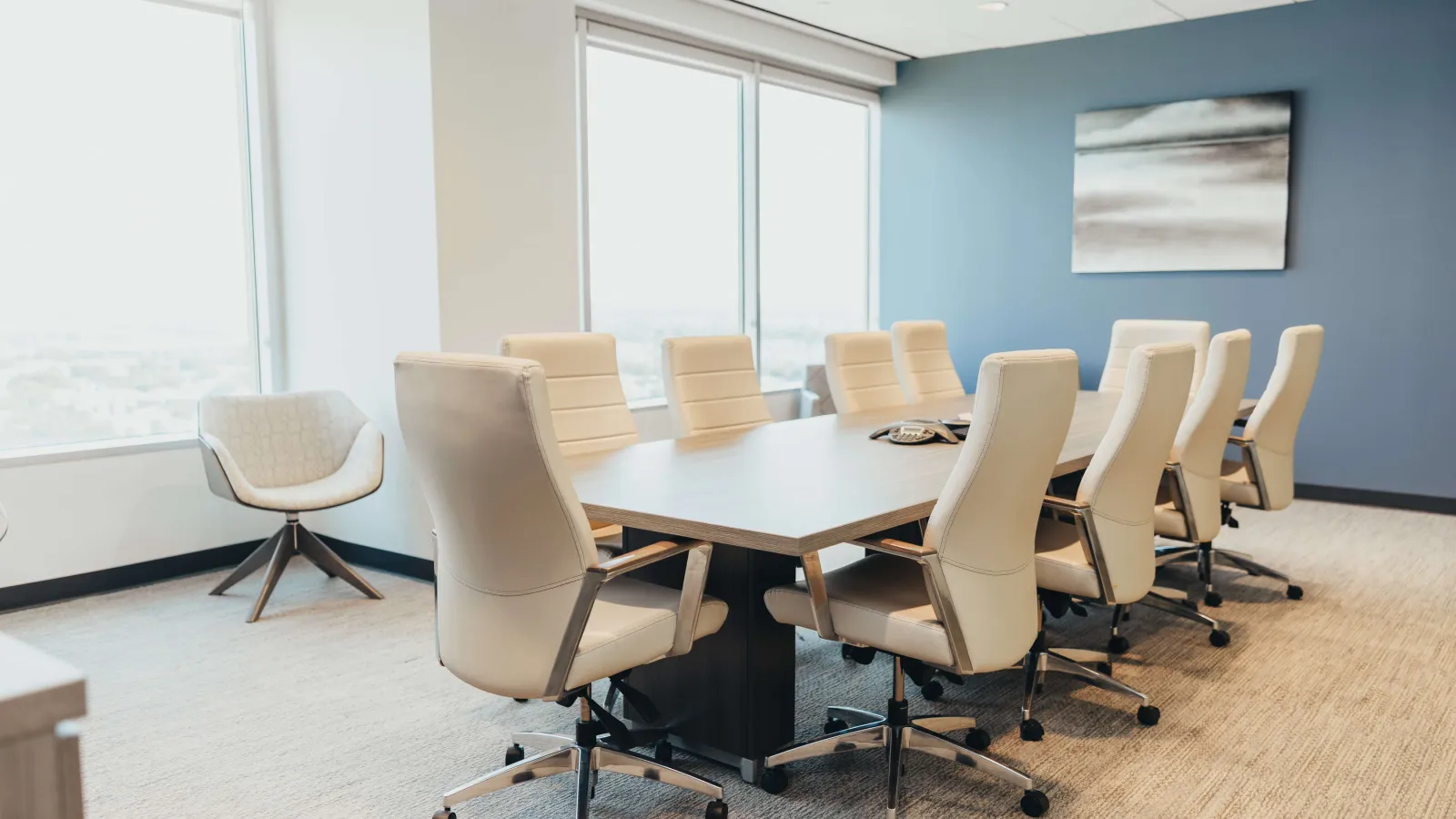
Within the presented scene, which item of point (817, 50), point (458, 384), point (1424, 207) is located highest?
point (817, 50)

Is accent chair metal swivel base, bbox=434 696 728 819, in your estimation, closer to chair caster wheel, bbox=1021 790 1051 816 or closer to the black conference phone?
chair caster wheel, bbox=1021 790 1051 816

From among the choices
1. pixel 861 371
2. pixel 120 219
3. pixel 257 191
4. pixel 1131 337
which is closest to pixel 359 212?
pixel 257 191

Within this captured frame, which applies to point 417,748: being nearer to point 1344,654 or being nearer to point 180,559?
point 180,559

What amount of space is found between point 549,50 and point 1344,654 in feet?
13.7

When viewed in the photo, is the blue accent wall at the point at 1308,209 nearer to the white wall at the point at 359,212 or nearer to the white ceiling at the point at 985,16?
the white ceiling at the point at 985,16

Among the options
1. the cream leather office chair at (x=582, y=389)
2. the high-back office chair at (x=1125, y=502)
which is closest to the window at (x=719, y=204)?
the cream leather office chair at (x=582, y=389)

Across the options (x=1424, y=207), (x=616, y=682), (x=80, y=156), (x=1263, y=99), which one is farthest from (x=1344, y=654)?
(x=80, y=156)

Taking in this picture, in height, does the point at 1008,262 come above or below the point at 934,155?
below

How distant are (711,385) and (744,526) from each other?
1872 millimetres

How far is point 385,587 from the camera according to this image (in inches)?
187

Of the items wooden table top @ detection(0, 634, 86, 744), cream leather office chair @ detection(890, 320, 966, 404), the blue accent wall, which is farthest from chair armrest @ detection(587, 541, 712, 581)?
the blue accent wall

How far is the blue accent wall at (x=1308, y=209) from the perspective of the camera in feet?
20.1

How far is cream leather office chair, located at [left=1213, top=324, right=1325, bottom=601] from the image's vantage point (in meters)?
4.27

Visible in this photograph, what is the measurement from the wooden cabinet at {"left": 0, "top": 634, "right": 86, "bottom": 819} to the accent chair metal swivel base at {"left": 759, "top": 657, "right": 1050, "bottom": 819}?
2.20 m
